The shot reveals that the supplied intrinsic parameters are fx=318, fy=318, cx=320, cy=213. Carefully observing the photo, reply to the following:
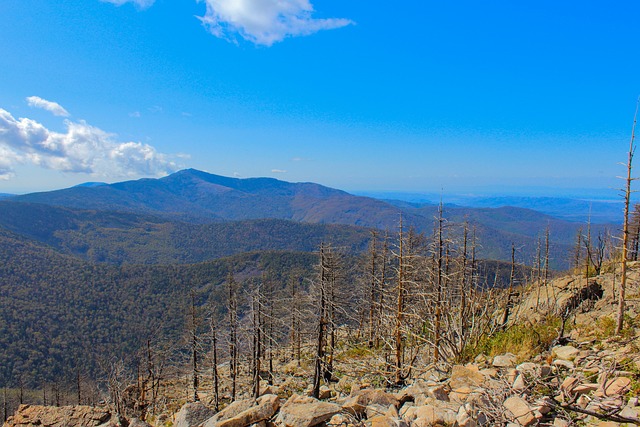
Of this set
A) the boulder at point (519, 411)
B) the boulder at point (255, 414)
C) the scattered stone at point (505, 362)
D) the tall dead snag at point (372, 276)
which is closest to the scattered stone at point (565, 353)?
the scattered stone at point (505, 362)

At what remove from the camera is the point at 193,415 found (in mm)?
9531

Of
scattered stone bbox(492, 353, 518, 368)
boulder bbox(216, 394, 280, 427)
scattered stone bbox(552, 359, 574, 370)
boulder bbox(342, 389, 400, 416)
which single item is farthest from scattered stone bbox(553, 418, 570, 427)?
boulder bbox(216, 394, 280, 427)

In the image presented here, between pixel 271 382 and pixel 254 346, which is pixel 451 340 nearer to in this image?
pixel 254 346

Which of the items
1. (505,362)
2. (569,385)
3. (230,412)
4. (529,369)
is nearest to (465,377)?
(529,369)

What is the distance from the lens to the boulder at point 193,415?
30.3ft

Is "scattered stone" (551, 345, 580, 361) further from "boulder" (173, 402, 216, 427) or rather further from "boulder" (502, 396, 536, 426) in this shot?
"boulder" (173, 402, 216, 427)

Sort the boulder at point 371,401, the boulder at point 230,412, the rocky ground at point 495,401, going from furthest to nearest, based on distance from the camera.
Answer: the boulder at point 230,412, the boulder at point 371,401, the rocky ground at point 495,401

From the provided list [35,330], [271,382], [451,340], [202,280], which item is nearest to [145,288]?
[202,280]

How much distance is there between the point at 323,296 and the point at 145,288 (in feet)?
533

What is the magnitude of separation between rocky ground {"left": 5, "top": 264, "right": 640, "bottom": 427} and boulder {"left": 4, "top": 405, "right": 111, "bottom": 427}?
0.03 meters

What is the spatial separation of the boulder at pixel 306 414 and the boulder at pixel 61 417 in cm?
869

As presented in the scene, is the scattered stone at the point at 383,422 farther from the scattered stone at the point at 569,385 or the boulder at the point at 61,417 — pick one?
the boulder at the point at 61,417

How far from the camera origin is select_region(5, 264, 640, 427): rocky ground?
5145 mm

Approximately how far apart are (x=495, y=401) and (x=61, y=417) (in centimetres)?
1512
